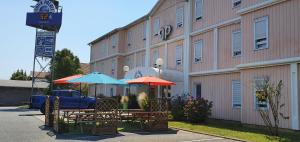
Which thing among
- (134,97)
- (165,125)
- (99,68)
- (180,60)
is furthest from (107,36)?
(165,125)

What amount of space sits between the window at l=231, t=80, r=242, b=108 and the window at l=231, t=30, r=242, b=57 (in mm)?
1706

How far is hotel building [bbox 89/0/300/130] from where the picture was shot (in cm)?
1617

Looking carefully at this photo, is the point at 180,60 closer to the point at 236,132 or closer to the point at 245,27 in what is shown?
the point at 245,27

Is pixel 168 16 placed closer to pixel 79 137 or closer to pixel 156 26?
pixel 156 26

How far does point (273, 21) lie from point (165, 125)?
285 inches

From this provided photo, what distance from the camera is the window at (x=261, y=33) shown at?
17422 mm

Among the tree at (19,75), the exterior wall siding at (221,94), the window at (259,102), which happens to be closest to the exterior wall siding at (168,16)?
the exterior wall siding at (221,94)

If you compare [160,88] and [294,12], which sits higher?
[294,12]

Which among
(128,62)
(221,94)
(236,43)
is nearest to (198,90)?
(221,94)

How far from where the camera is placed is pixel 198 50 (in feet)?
80.0

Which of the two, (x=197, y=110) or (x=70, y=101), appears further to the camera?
(x=70, y=101)

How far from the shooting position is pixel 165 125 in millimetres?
16703

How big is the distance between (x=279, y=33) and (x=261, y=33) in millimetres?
1210

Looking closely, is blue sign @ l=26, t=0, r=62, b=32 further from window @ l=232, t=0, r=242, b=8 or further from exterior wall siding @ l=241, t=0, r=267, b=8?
exterior wall siding @ l=241, t=0, r=267, b=8
